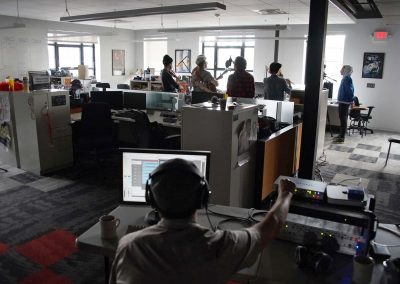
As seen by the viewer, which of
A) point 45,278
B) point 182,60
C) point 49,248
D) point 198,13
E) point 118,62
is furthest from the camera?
point 118,62

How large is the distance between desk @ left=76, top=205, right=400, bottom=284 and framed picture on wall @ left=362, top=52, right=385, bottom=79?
789 centimetres

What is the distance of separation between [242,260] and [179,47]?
1165 cm

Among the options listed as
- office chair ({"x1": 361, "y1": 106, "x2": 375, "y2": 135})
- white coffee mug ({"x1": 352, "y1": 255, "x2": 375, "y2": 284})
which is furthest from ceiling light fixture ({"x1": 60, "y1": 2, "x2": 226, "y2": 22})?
office chair ({"x1": 361, "y1": 106, "x2": 375, "y2": 135})

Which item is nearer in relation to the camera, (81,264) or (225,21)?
(81,264)

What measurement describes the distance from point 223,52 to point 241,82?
6935mm

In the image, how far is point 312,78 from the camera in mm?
Answer: 3793

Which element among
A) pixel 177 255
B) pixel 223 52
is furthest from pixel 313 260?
A: pixel 223 52

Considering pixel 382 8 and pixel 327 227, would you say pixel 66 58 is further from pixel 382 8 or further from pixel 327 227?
pixel 327 227

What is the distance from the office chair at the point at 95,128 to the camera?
483 cm

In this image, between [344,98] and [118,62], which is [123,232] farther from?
[118,62]

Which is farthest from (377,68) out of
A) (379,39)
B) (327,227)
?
(327,227)

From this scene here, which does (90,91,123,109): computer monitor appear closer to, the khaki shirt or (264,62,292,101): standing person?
(264,62,292,101): standing person

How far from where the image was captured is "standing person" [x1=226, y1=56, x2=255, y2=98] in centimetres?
495

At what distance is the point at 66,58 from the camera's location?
11438 mm
